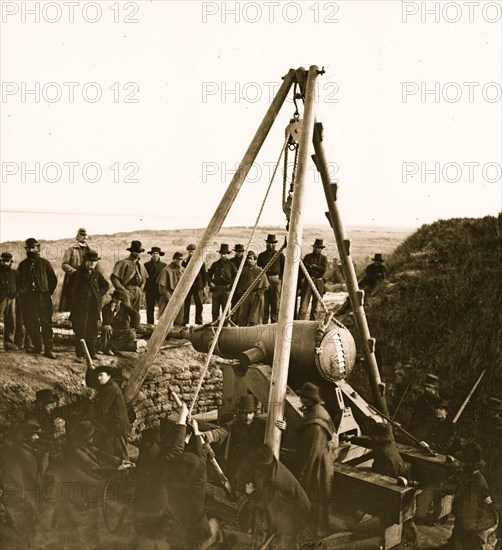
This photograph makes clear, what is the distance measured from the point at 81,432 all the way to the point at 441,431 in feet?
14.6

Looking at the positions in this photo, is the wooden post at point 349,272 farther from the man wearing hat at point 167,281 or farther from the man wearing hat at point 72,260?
the man wearing hat at point 167,281

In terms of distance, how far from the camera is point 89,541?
6129mm

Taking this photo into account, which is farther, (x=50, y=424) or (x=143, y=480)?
(x=50, y=424)

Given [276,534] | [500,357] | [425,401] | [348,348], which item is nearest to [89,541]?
[276,534]

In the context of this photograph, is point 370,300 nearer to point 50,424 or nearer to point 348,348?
point 348,348

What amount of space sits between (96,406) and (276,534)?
2.50 meters

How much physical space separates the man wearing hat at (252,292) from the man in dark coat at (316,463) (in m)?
5.85

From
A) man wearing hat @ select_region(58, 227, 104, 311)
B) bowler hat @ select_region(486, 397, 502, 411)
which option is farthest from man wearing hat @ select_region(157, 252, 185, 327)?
bowler hat @ select_region(486, 397, 502, 411)

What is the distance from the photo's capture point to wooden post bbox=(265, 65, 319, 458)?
5320mm

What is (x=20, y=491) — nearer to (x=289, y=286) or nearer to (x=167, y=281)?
(x=289, y=286)

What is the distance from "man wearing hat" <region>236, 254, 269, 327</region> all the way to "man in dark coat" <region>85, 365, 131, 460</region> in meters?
5.24

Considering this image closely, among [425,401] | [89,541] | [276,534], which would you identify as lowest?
[89,541]

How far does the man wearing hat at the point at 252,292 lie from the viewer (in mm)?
11469

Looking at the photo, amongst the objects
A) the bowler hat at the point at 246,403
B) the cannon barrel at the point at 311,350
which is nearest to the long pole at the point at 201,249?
the cannon barrel at the point at 311,350
